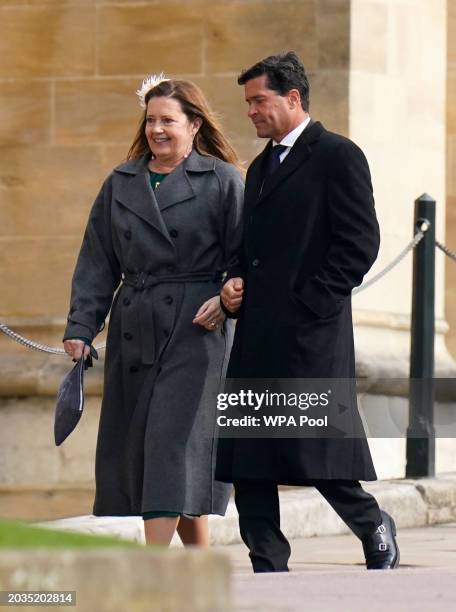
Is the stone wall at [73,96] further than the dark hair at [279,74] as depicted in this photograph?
Yes

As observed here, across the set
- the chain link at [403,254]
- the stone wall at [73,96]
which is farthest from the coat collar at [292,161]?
the stone wall at [73,96]

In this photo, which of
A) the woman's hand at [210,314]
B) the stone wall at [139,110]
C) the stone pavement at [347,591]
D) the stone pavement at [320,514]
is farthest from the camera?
the stone wall at [139,110]

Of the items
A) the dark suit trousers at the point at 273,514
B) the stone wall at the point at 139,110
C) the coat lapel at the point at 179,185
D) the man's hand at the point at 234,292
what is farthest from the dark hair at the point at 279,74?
the stone wall at the point at 139,110

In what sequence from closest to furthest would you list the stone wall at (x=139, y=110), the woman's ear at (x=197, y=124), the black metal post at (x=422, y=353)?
the woman's ear at (x=197, y=124) < the black metal post at (x=422, y=353) < the stone wall at (x=139, y=110)

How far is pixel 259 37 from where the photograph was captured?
31.7ft

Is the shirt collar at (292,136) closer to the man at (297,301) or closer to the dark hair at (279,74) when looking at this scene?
the man at (297,301)

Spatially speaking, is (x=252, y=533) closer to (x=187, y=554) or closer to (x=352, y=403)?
(x=352, y=403)

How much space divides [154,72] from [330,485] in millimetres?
4181

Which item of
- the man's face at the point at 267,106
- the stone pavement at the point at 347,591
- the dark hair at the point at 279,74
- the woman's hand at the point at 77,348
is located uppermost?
the dark hair at the point at 279,74

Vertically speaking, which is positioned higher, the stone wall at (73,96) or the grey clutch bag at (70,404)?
the stone wall at (73,96)

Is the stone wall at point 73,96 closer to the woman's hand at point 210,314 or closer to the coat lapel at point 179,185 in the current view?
the coat lapel at point 179,185

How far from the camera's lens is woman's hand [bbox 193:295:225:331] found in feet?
20.2

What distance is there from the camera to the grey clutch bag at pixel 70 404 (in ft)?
20.4

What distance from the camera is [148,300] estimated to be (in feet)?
20.5
